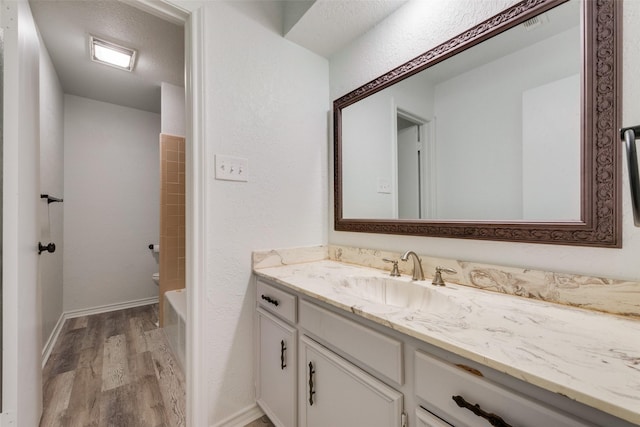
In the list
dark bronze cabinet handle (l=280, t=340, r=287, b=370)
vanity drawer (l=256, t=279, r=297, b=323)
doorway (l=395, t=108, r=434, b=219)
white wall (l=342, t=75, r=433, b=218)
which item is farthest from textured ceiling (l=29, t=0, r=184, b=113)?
dark bronze cabinet handle (l=280, t=340, r=287, b=370)

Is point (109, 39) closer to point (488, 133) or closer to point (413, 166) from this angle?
point (413, 166)

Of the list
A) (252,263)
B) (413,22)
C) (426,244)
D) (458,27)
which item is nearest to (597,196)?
(426,244)

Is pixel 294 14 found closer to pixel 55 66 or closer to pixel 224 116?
pixel 224 116

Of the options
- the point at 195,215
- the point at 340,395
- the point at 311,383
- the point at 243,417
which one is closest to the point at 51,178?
the point at 195,215

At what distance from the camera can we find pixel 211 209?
1.29m

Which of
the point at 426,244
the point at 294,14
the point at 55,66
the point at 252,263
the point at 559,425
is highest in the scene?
the point at 55,66

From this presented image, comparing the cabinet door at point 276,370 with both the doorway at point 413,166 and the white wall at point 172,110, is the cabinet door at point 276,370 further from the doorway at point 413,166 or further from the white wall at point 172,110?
the white wall at point 172,110

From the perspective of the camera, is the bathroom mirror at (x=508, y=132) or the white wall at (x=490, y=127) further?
the white wall at (x=490, y=127)

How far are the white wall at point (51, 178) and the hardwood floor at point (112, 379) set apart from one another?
0.28 meters

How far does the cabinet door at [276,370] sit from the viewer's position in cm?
113

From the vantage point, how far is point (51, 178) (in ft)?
7.10

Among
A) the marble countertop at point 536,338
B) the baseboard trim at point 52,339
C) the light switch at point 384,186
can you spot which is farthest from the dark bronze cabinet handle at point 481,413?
the baseboard trim at point 52,339

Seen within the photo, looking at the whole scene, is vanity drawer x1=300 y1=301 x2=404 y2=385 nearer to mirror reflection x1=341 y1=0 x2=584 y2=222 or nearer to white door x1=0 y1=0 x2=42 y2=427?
mirror reflection x1=341 y1=0 x2=584 y2=222

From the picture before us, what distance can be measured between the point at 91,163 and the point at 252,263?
2.71 meters
